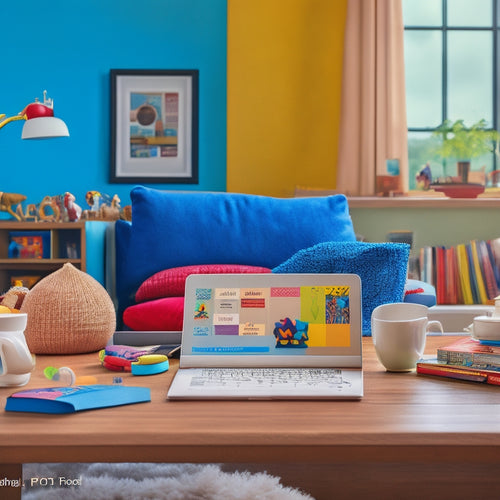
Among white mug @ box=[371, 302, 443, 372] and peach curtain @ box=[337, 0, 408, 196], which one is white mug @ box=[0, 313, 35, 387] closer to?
white mug @ box=[371, 302, 443, 372]

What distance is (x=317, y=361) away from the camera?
0.97m

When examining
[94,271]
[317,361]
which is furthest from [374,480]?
[94,271]

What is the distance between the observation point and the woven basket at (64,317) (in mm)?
1130

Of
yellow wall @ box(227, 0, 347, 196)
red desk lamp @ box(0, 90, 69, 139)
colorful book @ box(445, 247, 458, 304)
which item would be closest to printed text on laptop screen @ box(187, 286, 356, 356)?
red desk lamp @ box(0, 90, 69, 139)

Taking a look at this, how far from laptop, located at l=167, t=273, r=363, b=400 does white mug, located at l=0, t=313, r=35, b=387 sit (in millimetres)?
208

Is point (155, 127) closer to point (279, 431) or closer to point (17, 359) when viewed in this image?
point (17, 359)

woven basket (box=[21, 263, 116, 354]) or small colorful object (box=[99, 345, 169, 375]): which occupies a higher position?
woven basket (box=[21, 263, 116, 354])

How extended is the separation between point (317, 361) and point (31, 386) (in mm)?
407

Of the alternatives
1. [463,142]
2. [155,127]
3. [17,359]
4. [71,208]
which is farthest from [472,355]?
[155,127]

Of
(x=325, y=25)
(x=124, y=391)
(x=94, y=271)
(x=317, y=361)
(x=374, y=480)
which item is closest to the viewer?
(x=124, y=391)

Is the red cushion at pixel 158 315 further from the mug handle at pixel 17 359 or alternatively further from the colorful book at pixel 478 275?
the colorful book at pixel 478 275

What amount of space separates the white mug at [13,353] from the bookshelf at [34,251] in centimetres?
244

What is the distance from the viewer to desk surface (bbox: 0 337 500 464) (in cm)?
67

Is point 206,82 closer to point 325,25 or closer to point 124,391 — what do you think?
point 325,25
